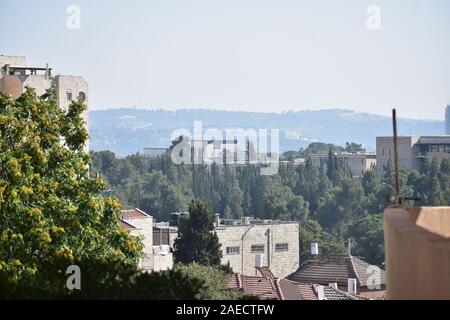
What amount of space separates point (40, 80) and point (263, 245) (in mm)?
17850

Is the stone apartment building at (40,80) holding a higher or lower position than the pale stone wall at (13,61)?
lower

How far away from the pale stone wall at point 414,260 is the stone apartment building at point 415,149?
135687 millimetres

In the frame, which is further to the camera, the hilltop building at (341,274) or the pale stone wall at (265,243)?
the pale stone wall at (265,243)

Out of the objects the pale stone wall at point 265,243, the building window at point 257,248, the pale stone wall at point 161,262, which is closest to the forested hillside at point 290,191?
the pale stone wall at point 265,243

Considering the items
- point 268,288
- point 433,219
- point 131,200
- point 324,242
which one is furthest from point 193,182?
point 433,219

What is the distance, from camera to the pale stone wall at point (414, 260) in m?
7.75

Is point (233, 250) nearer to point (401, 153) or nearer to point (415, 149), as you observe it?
point (401, 153)

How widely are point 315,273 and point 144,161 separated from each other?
85.9 meters

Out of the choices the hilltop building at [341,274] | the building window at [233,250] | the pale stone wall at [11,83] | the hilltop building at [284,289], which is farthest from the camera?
the building window at [233,250]

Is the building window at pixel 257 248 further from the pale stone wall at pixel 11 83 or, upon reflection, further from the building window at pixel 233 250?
the pale stone wall at pixel 11 83

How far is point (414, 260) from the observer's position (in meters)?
8.42

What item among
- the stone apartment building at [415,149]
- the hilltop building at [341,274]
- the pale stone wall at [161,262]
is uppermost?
the stone apartment building at [415,149]
